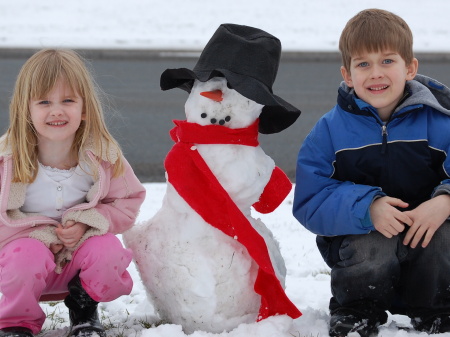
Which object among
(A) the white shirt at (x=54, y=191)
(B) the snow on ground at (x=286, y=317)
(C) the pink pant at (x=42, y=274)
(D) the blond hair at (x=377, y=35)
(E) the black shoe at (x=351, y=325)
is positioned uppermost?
(D) the blond hair at (x=377, y=35)

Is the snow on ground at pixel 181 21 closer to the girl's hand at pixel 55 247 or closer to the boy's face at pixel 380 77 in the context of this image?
the girl's hand at pixel 55 247

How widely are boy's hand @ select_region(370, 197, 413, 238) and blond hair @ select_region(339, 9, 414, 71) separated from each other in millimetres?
622

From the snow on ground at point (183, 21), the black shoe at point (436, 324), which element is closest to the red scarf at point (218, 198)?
the black shoe at point (436, 324)

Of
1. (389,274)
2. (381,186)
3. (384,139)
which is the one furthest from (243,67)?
(389,274)

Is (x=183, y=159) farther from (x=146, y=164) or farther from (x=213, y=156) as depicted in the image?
(x=146, y=164)

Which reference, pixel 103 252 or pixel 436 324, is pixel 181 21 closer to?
pixel 103 252

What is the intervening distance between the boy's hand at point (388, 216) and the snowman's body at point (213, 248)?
44cm

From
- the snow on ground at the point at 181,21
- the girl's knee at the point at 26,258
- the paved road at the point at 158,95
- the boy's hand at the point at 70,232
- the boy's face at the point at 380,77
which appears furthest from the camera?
the snow on ground at the point at 181,21

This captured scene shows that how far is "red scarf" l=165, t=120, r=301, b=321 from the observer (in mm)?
2896

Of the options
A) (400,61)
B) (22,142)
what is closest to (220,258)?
(22,142)

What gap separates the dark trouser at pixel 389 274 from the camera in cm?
301

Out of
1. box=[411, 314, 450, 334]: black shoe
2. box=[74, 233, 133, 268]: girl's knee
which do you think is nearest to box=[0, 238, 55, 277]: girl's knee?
box=[74, 233, 133, 268]: girl's knee

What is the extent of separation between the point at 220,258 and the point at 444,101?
118 cm

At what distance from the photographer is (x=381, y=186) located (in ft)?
10.3
